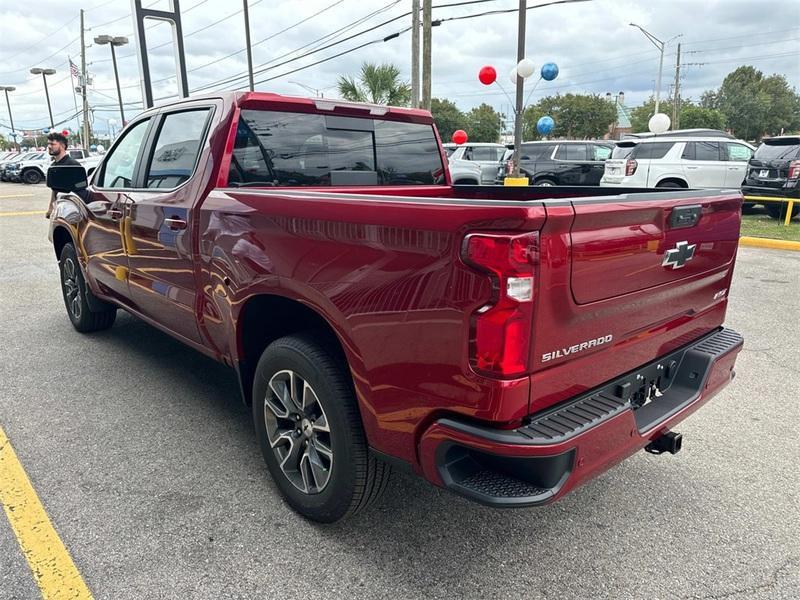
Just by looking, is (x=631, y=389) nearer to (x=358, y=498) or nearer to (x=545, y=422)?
(x=545, y=422)

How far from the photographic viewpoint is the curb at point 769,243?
31.4 feet

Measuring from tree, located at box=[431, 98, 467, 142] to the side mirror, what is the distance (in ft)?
207

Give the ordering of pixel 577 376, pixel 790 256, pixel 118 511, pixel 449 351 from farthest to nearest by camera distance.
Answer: pixel 790 256 → pixel 118 511 → pixel 577 376 → pixel 449 351

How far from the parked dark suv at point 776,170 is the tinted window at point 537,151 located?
4.67m

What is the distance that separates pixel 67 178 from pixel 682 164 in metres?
12.5

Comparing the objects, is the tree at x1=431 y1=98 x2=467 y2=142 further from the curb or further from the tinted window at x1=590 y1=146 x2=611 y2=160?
the curb

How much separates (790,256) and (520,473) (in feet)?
30.1

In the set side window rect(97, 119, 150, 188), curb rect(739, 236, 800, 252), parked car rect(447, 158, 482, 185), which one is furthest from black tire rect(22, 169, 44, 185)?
curb rect(739, 236, 800, 252)

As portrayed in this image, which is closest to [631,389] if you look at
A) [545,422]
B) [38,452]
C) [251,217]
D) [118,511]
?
[545,422]

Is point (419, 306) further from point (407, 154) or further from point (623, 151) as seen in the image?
point (623, 151)

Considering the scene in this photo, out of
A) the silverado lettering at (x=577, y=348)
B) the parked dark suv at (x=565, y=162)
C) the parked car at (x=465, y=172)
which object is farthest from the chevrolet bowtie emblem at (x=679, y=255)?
the parked car at (x=465, y=172)

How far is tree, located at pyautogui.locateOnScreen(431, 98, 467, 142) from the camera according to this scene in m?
67.3

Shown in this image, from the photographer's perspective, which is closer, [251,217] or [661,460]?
[251,217]

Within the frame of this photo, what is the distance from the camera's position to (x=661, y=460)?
3.14 metres
